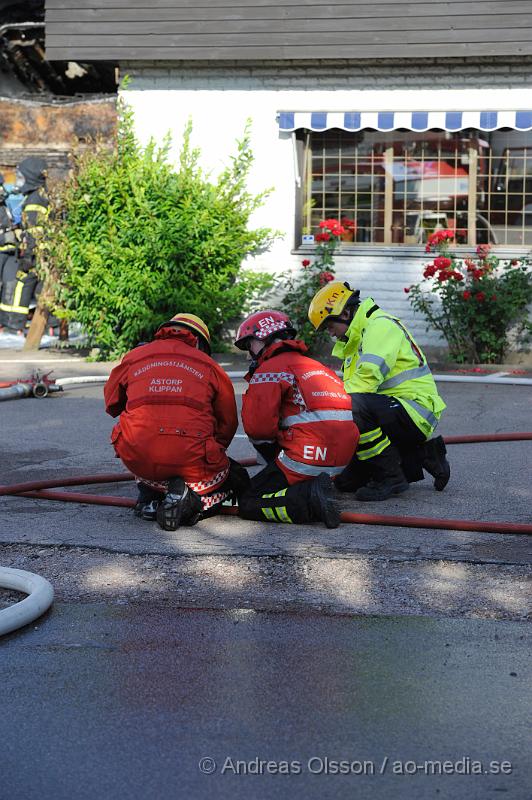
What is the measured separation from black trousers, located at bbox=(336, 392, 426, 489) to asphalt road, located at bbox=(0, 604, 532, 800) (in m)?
2.25

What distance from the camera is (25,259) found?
53.1ft

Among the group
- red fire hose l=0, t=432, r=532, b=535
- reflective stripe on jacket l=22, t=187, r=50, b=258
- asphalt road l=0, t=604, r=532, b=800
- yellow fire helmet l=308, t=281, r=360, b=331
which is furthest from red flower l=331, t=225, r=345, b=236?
asphalt road l=0, t=604, r=532, b=800

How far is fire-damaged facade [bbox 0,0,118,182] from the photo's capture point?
16.8 meters

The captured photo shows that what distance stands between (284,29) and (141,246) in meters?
3.35

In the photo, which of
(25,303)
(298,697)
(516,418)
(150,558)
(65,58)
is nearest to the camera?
(298,697)

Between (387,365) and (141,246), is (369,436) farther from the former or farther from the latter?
(141,246)

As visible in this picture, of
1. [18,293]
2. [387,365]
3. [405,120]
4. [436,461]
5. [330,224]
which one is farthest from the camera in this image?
[18,293]

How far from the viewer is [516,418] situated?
10.0 m

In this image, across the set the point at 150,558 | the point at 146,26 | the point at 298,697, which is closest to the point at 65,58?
the point at 146,26

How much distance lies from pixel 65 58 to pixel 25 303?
372 centimetres

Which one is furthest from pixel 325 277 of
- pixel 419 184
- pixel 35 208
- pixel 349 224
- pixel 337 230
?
pixel 35 208

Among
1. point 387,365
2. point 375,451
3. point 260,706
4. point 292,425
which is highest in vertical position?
point 387,365

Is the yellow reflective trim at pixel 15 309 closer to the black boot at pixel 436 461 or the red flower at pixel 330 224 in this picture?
the red flower at pixel 330 224

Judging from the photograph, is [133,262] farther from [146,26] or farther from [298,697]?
[298,697]
